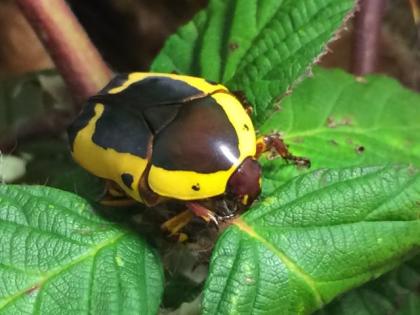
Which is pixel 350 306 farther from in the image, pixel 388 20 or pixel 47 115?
pixel 388 20

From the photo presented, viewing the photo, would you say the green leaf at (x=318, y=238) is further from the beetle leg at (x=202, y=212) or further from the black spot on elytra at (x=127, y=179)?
the black spot on elytra at (x=127, y=179)

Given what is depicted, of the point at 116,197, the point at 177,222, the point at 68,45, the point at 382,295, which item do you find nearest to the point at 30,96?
the point at 68,45

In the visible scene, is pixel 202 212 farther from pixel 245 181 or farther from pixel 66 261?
pixel 66 261

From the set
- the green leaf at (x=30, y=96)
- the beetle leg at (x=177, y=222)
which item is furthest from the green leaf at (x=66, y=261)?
the green leaf at (x=30, y=96)

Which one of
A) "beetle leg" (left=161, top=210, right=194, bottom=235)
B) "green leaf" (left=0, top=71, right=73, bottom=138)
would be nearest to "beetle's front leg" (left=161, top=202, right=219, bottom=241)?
"beetle leg" (left=161, top=210, right=194, bottom=235)

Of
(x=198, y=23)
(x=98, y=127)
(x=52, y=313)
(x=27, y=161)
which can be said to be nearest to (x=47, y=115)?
(x=27, y=161)

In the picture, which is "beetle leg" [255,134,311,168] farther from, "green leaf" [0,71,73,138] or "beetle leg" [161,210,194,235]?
"green leaf" [0,71,73,138]
